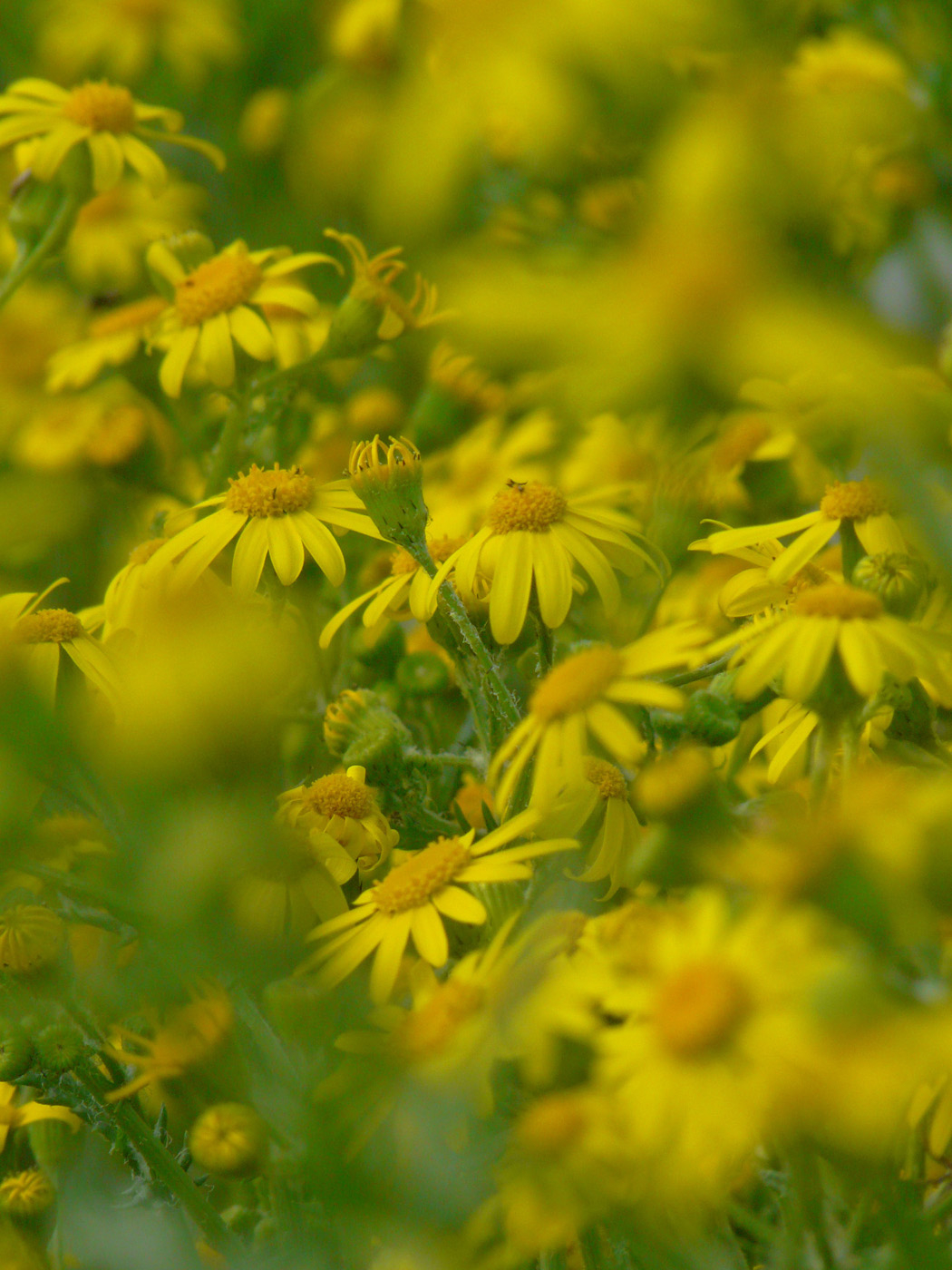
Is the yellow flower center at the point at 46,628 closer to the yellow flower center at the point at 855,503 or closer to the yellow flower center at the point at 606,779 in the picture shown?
the yellow flower center at the point at 606,779

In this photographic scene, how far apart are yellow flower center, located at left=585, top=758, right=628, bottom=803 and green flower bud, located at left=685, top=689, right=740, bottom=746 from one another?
0.08m

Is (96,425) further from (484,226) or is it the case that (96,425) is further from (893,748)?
(893,748)

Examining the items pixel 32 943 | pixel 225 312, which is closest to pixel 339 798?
pixel 32 943

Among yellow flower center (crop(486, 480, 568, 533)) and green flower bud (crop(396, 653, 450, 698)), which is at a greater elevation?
yellow flower center (crop(486, 480, 568, 533))

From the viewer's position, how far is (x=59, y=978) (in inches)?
35.8

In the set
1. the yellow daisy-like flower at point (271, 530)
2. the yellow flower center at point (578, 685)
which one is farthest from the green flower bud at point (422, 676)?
the yellow flower center at point (578, 685)

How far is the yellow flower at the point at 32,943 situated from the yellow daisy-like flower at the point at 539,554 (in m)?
0.35

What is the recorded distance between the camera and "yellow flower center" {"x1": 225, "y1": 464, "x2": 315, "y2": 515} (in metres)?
1.06

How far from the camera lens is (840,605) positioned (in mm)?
784

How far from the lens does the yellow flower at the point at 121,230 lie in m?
2.11

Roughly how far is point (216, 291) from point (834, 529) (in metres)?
0.66

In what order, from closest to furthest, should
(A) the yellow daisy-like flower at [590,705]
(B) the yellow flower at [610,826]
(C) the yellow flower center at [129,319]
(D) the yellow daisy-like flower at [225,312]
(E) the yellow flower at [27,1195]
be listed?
(A) the yellow daisy-like flower at [590,705]
(B) the yellow flower at [610,826]
(E) the yellow flower at [27,1195]
(D) the yellow daisy-like flower at [225,312]
(C) the yellow flower center at [129,319]

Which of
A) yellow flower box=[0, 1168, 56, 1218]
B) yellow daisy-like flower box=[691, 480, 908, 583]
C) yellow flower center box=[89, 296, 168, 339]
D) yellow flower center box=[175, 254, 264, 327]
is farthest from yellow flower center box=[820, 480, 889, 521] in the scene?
yellow flower center box=[89, 296, 168, 339]

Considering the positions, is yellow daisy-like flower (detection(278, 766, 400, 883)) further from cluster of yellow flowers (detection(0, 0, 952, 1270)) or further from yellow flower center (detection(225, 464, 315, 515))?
yellow flower center (detection(225, 464, 315, 515))
